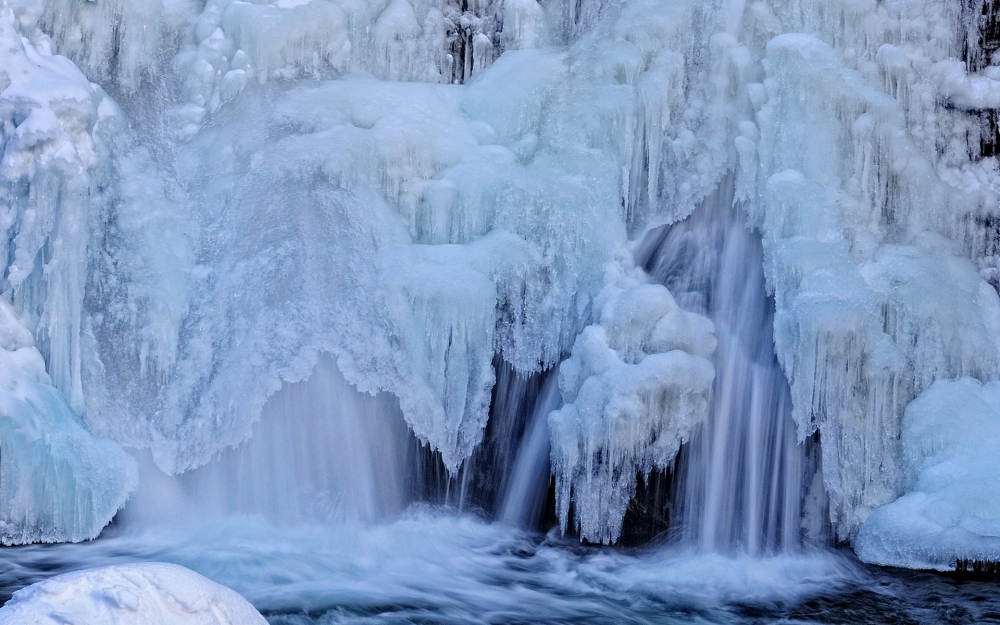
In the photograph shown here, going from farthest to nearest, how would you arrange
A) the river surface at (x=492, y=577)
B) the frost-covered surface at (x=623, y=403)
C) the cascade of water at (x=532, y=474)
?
the cascade of water at (x=532, y=474)
the frost-covered surface at (x=623, y=403)
the river surface at (x=492, y=577)

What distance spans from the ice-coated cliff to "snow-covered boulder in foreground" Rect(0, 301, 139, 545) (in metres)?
0.21

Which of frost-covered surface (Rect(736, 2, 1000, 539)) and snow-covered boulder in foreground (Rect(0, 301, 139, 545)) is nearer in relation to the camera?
snow-covered boulder in foreground (Rect(0, 301, 139, 545))

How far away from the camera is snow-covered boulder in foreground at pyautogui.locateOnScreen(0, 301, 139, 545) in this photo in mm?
5895

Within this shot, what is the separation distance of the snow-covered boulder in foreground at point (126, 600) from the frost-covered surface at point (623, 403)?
3.40 m

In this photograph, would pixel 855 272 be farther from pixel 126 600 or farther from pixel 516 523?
pixel 126 600

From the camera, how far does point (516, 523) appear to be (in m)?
6.75

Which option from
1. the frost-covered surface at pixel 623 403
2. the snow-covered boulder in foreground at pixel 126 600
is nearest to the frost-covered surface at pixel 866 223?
the frost-covered surface at pixel 623 403

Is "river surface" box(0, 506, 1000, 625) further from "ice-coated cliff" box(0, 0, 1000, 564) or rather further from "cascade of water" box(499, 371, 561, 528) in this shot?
"ice-coated cliff" box(0, 0, 1000, 564)

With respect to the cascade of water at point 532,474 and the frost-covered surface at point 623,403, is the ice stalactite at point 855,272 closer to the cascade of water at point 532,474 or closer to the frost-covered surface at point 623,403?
the frost-covered surface at point 623,403

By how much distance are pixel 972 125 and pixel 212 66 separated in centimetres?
509

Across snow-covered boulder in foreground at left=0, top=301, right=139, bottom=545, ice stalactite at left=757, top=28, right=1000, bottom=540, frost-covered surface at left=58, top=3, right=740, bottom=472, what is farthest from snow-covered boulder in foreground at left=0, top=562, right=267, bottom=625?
ice stalactite at left=757, top=28, right=1000, bottom=540

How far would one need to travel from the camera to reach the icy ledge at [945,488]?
582 centimetres

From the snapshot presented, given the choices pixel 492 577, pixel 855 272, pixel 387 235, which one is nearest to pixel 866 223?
pixel 855 272

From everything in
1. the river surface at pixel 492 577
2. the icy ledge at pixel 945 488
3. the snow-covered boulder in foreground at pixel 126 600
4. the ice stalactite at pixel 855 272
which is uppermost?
the ice stalactite at pixel 855 272
